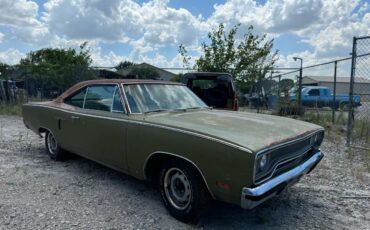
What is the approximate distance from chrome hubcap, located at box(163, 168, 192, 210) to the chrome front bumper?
742mm

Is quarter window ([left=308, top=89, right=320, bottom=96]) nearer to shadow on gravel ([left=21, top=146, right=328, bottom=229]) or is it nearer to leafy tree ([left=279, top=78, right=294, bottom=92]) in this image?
leafy tree ([left=279, top=78, right=294, bottom=92])

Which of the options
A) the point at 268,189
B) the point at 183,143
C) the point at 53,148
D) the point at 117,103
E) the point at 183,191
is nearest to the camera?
the point at 268,189

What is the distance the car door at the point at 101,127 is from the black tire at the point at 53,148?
0.78 metres

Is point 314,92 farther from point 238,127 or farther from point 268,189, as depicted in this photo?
point 268,189

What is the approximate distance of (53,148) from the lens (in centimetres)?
593

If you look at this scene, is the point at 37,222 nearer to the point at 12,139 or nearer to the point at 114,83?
the point at 114,83

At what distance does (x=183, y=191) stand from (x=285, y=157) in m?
1.14

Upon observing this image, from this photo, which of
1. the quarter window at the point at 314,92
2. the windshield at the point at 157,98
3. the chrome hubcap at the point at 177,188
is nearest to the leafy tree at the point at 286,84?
the quarter window at the point at 314,92

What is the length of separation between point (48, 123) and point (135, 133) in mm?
2618

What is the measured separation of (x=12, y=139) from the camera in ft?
25.5

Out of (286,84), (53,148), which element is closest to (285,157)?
(53,148)

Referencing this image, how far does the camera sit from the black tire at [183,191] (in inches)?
129

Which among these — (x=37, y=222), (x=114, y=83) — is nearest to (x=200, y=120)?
(x=114, y=83)

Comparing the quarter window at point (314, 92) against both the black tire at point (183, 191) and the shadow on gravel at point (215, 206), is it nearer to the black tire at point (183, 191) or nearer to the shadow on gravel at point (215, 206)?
the shadow on gravel at point (215, 206)
